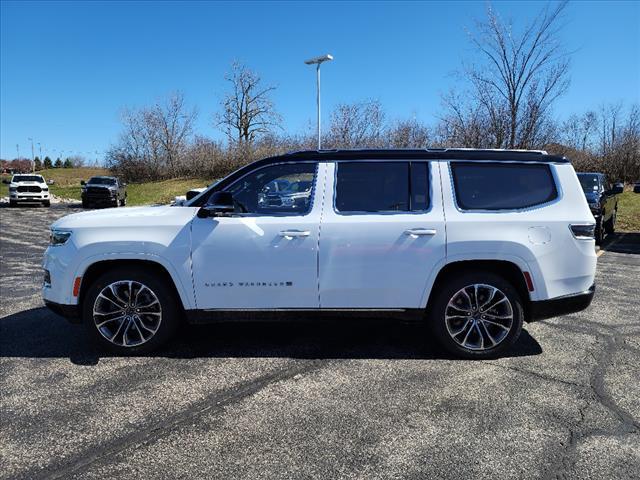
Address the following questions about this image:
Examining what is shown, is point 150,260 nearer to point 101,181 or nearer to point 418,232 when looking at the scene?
point 418,232

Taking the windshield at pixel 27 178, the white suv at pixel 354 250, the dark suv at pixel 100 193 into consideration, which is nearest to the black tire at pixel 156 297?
the white suv at pixel 354 250

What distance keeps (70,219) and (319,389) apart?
108 inches

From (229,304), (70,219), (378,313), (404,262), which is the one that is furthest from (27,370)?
(404,262)

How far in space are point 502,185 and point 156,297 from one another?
127 inches

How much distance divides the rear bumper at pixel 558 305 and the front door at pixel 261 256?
1.94m

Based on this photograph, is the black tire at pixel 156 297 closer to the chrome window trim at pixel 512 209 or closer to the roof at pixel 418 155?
the roof at pixel 418 155

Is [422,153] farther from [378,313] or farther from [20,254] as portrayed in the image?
[20,254]

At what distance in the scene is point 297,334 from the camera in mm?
5324

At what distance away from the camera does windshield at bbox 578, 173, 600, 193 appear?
12289 millimetres

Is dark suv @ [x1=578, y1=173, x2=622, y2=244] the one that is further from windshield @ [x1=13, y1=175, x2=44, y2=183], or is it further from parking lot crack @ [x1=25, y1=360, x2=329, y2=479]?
windshield @ [x1=13, y1=175, x2=44, y2=183]

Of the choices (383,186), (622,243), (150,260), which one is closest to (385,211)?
(383,186)

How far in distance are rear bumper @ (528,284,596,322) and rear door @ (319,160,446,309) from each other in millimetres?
981

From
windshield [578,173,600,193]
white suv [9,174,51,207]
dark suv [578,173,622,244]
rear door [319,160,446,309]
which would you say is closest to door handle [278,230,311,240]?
rear door [319,160,446,309]

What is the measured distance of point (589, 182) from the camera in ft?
41.5
